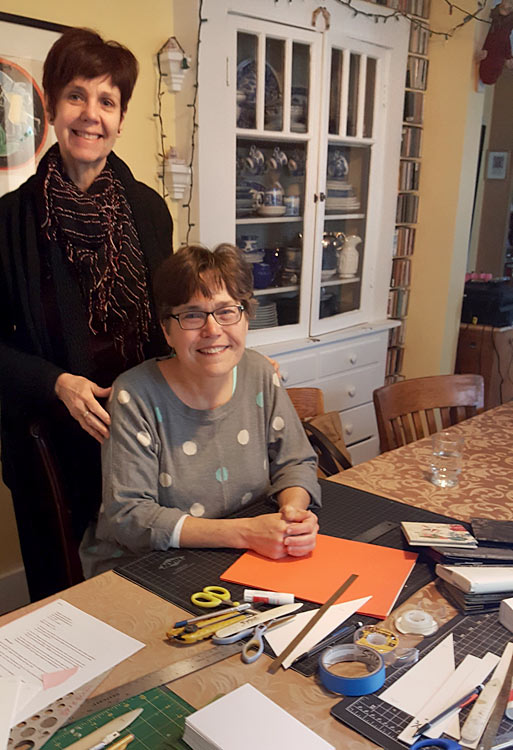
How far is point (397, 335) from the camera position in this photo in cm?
385

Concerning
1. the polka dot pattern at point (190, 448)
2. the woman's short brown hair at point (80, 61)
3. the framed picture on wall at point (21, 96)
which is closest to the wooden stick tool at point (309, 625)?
the polka dot pattern at point (190, 448)

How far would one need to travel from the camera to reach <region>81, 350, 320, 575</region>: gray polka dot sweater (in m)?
1.35

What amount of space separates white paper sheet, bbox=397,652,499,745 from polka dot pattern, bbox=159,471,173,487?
70 cm

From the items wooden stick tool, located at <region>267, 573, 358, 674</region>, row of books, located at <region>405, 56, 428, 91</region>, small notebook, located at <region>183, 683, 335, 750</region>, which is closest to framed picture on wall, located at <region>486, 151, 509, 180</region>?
row of books, located at <region>405, 56, 428, 91</region>

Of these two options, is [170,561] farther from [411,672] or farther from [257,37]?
[257,37]

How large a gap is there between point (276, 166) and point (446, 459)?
170 centimetres

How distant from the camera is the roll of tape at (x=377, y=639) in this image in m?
1.01

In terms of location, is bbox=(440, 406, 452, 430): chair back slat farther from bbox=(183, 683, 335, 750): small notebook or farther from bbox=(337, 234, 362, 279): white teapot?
bbox=(183, 683, 335, 750): small notebook

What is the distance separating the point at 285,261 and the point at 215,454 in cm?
181

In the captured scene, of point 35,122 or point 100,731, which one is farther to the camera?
point 35,122

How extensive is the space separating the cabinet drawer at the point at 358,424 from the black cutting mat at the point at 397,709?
7.65 feet

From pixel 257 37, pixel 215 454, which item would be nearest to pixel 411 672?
pixel 215 454

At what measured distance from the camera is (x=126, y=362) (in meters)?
1.78

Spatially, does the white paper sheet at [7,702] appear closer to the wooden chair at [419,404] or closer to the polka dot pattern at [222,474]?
the polka dot pattern at [222,474]
